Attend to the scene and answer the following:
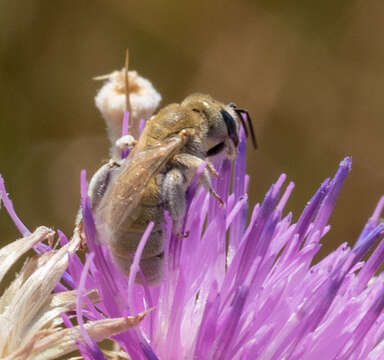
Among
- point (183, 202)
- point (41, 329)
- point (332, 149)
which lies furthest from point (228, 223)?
point (332, 149)

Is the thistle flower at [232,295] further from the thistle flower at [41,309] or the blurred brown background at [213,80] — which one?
the blurred brown background at [213,80]

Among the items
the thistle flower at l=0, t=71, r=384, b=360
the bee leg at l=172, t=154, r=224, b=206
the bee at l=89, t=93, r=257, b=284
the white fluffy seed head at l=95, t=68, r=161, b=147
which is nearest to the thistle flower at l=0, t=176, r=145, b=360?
the thistle flower at l=0, t=71, r=384, b=360

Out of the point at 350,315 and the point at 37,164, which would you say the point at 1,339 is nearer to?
the point at 350,315

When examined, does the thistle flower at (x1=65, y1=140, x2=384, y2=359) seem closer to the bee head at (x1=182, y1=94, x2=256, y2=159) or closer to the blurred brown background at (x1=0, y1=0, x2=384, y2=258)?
the bee head at (x1=182, y1=94, x2=256, y2=159)

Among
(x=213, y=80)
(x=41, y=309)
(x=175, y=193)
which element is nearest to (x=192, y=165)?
(x=175, y=193)

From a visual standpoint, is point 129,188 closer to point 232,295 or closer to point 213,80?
point 232,295
